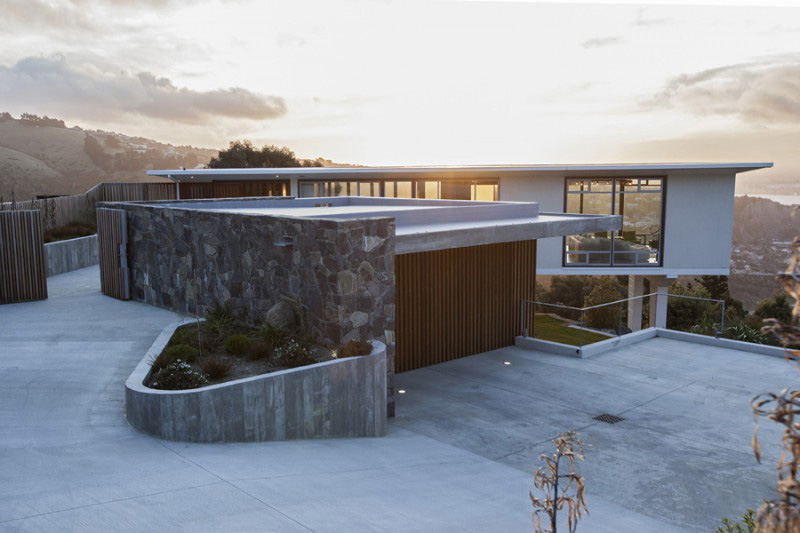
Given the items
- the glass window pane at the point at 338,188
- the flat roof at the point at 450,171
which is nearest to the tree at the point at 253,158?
the flat roof at the point at 450,171

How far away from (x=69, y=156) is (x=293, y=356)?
295ft

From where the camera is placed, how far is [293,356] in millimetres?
9562

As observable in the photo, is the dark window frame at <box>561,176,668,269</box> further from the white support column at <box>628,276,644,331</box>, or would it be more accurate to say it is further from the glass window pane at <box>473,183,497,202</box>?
the glass window pane at <box>473,183,497,202</box>

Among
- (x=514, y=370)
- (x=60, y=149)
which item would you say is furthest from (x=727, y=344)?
(x=60, y=149)

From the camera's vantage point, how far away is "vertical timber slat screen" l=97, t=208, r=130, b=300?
15.9 metres

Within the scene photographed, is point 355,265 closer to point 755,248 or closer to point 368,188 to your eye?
point 368,188

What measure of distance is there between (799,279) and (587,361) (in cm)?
1285

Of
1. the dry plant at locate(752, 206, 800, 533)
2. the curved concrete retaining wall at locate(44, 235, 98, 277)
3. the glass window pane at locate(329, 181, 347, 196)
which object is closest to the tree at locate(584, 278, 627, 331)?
the glass window pane at locate(329, 181, 347, 196)

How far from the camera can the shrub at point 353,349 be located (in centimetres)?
960

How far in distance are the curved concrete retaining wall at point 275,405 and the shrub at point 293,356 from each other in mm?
521

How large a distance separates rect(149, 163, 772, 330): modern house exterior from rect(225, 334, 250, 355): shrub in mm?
16197

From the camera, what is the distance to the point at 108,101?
7444 centimetres

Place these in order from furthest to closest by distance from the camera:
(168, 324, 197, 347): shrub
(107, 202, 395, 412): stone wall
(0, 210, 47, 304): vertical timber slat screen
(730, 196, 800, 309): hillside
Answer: (730, 196, 800, 309): hillside
(0, 210, 47, 304): vertical timber slat screen
(168, 324, 197, 347): shrub
(107, 202, 395, 412): stone wall

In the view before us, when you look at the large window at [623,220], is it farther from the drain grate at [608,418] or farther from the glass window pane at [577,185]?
the drain grate at [608,418]
